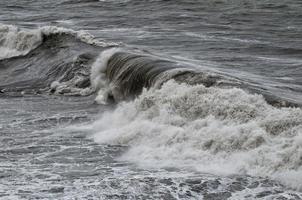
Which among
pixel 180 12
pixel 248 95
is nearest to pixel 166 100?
pixel 248 95

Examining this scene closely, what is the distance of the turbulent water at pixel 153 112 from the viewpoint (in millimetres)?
10133

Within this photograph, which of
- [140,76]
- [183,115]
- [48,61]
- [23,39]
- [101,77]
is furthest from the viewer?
[23,39]

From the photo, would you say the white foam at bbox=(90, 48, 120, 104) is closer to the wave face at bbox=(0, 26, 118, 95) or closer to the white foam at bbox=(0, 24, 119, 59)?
the wave face at bbox=(0, 26, 118, 95)

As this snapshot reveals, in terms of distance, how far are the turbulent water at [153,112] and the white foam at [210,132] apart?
2 cm

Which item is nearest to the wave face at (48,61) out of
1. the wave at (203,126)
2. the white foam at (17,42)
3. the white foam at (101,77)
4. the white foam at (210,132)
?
the white foam at (17,42)

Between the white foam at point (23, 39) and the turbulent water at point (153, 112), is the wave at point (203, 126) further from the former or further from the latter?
the white foam at point (23, 39)

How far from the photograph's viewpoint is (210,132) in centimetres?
1188

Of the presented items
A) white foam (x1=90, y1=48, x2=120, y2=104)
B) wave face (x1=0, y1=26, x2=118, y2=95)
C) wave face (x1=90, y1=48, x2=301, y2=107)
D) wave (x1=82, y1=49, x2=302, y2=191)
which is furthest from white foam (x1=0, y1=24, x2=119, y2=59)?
wave (x1=82, y1=49, x2=302, y2=191)

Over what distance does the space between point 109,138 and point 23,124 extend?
2621 mm

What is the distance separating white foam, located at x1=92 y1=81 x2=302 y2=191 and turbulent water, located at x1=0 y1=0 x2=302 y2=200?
24 mm

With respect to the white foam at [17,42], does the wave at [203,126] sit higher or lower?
higher

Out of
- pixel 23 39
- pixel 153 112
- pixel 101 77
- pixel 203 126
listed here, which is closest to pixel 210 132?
pixel 203 126

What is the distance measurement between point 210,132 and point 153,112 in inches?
87.1

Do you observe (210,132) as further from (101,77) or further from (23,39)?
(23,39)
